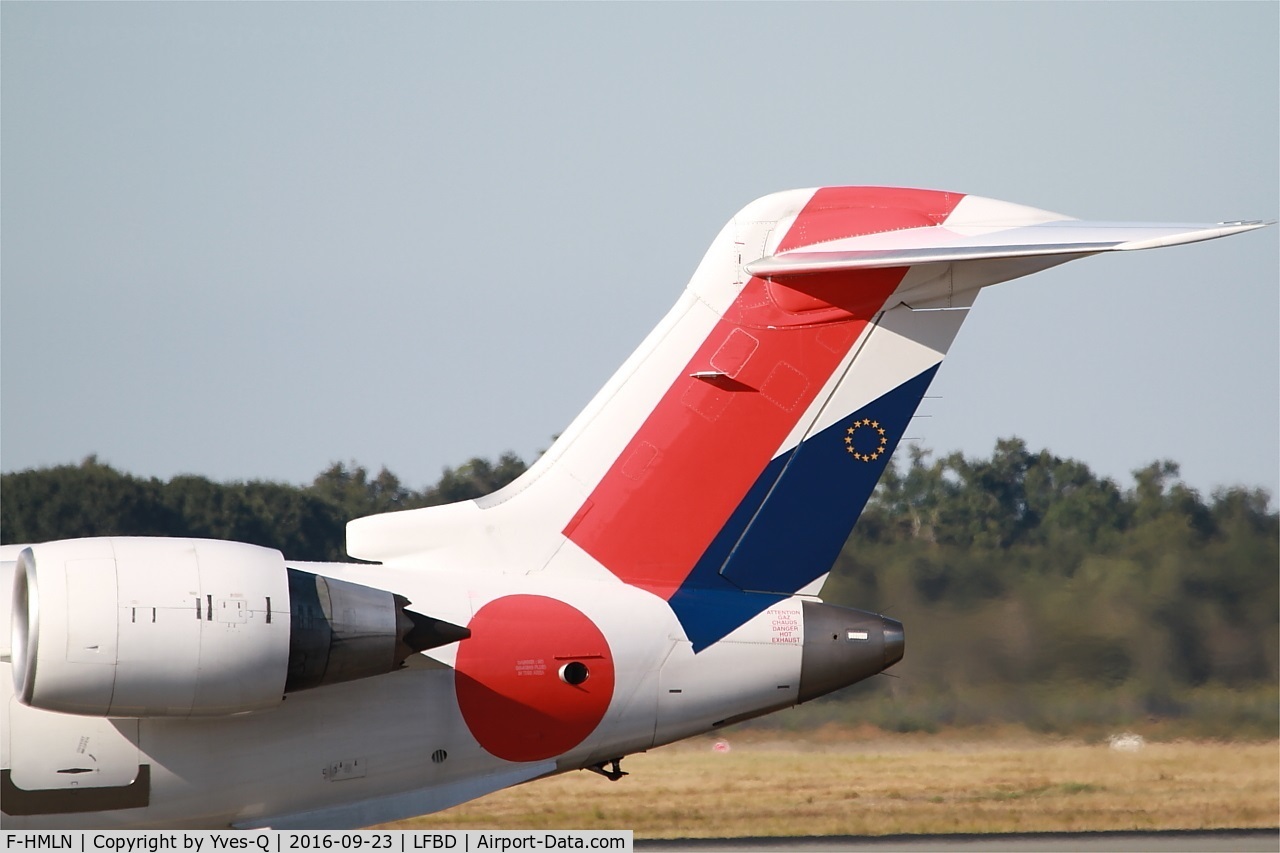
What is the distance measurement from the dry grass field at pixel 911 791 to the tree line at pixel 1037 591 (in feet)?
1.13

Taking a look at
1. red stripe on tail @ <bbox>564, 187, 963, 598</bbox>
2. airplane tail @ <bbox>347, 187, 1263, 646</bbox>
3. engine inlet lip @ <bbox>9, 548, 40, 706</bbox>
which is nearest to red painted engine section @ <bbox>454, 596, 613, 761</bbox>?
airplane tail @ <bbox>347, 187, 1263, 646</bbox>

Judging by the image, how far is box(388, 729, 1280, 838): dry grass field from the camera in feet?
41.4

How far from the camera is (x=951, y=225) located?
8.03 m

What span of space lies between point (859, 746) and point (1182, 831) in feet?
9.61

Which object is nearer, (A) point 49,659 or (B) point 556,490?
(A) point 49,659

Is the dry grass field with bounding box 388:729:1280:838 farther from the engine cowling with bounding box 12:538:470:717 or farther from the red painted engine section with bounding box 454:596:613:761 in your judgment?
the engine cowling with bounding box 12:538:470:717

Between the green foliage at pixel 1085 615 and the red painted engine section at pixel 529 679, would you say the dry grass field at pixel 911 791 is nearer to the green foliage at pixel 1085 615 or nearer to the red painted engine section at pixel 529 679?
the green foliage at pixel 1085 615

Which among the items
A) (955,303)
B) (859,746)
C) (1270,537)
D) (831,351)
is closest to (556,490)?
(831,351)

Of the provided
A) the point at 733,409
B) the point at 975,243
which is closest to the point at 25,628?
the point at 733,409

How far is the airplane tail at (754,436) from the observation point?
816 centimetres

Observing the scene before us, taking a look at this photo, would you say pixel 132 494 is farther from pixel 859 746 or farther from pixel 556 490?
pixel 556 490

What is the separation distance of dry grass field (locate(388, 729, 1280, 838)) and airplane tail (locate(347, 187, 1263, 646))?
4.84 meters
